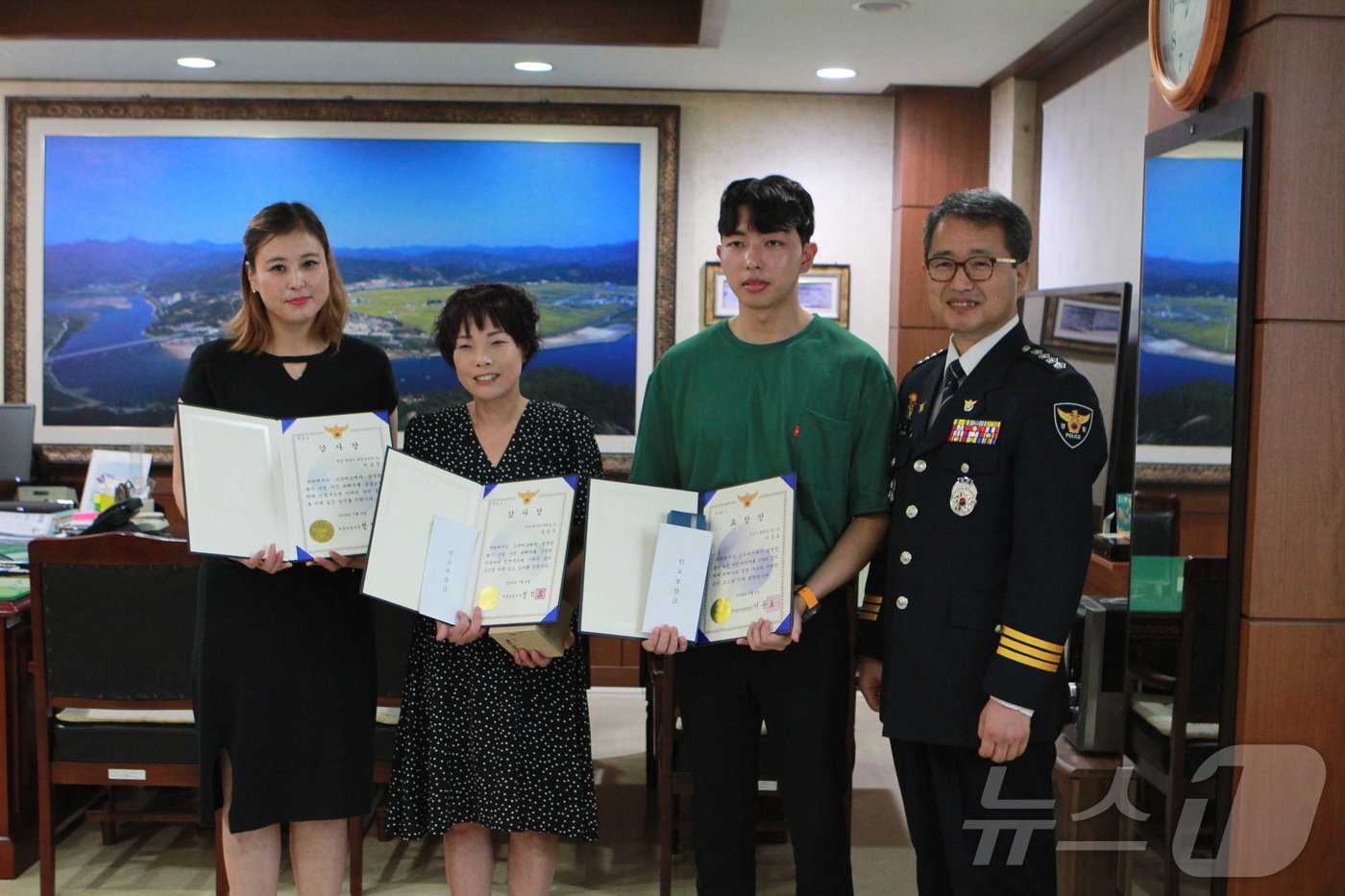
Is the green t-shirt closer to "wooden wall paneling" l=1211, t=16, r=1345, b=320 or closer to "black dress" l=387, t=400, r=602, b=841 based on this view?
"black dress" l=387, t=400, r=602, b=841

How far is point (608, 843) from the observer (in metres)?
3.34

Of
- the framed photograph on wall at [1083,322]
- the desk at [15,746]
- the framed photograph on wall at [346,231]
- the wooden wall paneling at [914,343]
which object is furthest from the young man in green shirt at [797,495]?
the framed photograph on wall at [346,231]

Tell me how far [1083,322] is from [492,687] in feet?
7.99

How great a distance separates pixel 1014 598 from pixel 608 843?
192 centimetres

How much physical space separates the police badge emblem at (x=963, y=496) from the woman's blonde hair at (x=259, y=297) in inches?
46.2

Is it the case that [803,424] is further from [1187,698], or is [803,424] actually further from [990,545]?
[1187,698]

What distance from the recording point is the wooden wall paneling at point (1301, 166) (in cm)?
179

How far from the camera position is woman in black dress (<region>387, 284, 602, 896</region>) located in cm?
217

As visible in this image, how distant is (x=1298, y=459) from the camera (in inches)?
73.1

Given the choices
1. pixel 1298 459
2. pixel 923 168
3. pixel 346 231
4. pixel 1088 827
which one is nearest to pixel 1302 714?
pixel 1298 459

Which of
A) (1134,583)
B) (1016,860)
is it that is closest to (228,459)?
(1016,860)

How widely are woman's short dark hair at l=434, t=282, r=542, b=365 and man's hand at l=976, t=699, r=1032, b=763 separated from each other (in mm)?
1060

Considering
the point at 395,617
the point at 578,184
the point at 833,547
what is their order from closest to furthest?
the point at 833,547 < the point at 395,617 < the point at 578,184

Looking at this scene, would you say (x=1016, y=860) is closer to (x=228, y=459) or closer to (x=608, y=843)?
(x=228, y=459)
